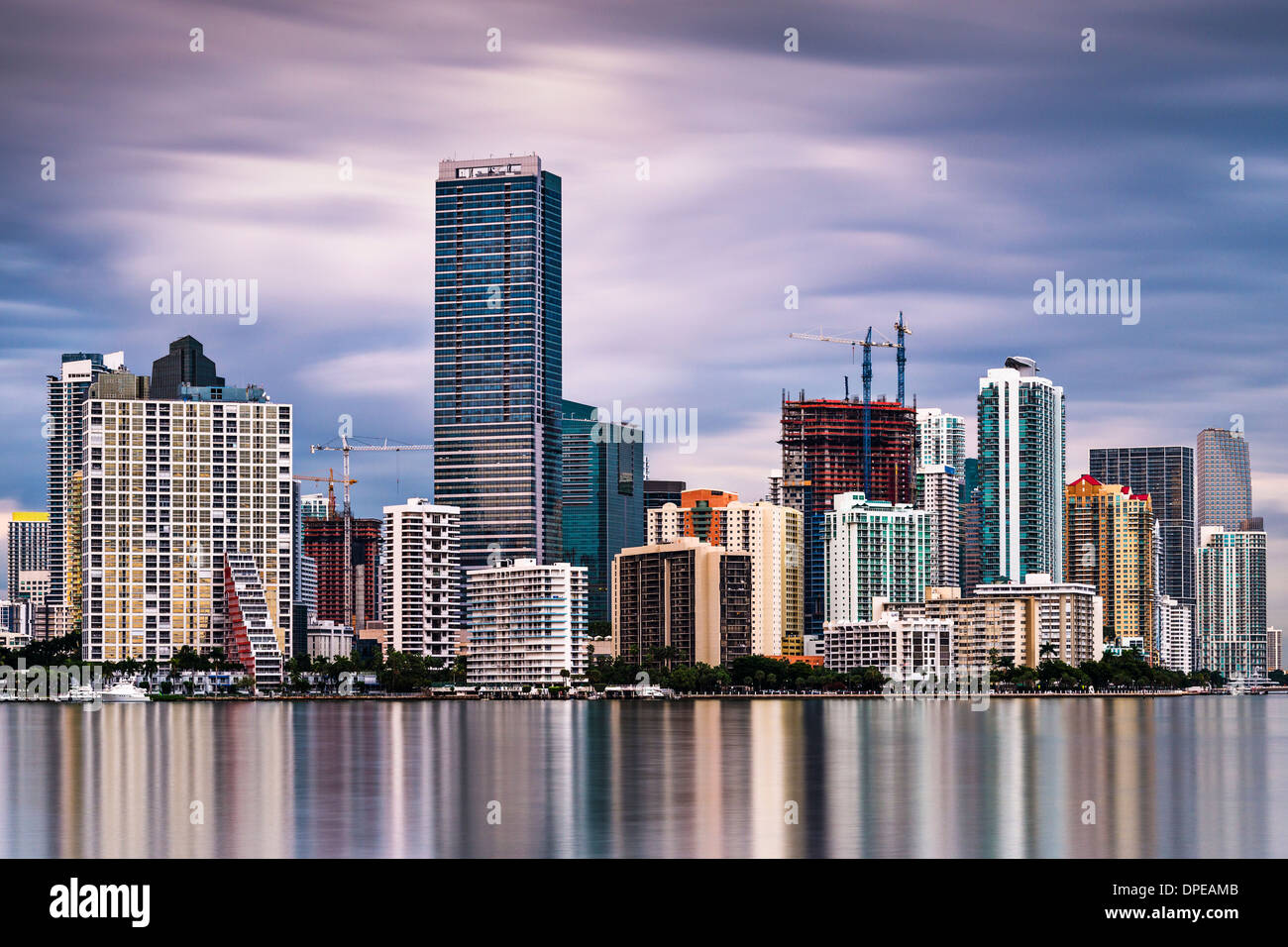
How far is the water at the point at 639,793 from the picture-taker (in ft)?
214

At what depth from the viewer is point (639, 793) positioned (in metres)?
84.2

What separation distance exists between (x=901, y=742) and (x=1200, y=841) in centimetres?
6136

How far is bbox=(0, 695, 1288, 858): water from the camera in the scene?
65.2m

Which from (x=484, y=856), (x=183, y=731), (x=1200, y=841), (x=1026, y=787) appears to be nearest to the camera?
(x=484, y=856)

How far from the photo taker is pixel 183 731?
484 feet

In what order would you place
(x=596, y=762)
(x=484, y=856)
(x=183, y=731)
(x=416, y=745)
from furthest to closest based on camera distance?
(x=183, y=731) → (x=416, y=745) → (x=596, y=762) → (x=484, y=856)
